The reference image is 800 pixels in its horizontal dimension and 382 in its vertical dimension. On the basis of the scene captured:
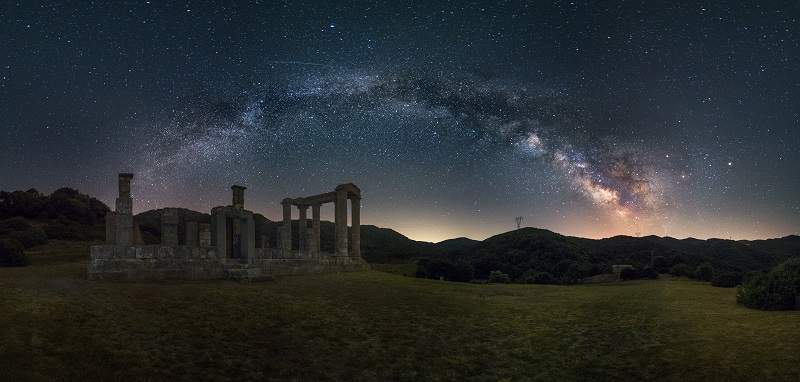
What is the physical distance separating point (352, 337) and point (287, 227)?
896 inches

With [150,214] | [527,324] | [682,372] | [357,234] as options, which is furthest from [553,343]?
[150,214]

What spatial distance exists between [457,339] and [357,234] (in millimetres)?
26921

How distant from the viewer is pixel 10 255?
30016mm

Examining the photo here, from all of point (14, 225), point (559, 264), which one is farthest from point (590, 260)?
point (14, 225)

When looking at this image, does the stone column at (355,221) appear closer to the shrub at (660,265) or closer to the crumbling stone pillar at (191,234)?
the crumbling stone pillar at (191,234)

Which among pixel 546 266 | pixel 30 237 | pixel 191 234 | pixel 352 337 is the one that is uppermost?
pixel 191 234

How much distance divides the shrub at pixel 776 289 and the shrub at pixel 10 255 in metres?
38.2

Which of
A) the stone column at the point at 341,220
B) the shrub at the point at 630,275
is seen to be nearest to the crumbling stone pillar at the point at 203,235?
the stone column at the point at 341,220

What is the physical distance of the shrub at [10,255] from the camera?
29.7 meters

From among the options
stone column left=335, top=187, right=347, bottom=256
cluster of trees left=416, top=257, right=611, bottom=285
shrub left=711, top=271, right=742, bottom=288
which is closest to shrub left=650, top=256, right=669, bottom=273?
cluster of trees left=416, top=257, right=611, bottom=285

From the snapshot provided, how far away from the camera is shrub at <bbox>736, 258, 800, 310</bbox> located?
1889 cm

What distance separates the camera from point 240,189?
97.6 feet

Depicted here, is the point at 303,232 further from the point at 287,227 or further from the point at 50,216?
the point at 50,216

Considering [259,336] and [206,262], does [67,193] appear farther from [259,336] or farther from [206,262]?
[259,336]
